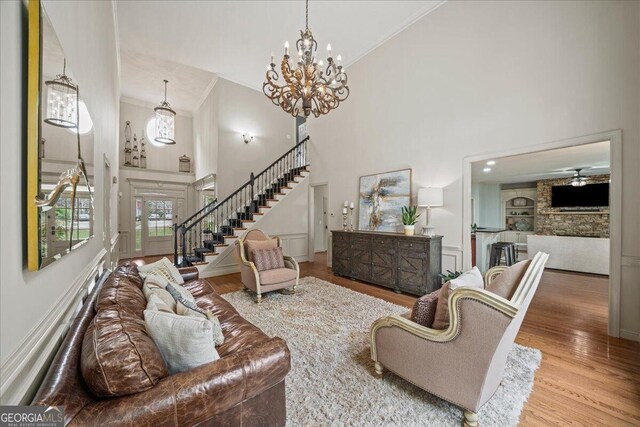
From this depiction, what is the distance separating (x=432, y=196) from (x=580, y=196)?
6418 millimetres

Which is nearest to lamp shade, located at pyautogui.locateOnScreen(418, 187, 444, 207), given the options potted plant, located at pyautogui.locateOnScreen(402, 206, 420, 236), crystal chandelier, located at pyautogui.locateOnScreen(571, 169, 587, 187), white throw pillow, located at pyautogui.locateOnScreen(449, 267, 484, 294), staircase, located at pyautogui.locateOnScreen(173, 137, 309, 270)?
potted plant, located at pyautogui.locateOnScreen(402, 206, 420, 236)

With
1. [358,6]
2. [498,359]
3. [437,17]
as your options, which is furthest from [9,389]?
[437,17]

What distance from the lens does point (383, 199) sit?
194 inches

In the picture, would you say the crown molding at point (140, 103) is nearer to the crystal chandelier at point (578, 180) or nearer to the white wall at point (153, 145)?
the white wall at point (153, 145)

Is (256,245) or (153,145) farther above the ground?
(153,145)

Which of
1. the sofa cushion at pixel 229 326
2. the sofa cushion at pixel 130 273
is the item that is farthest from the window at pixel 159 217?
the sofa cushion at pixel 229 326

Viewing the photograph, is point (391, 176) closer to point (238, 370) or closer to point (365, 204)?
point (365, 204)

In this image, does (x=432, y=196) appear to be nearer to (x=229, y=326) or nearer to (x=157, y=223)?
(x=229, y=326)

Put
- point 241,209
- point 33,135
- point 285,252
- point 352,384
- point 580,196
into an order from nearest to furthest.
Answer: point 33,135
point 352,384
point 285,252
point 241,209
point 580,196

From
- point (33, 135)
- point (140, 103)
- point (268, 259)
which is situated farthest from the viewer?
point (140, 103)

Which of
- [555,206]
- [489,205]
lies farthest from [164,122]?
[555,206]

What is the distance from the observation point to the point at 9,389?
0.75 m

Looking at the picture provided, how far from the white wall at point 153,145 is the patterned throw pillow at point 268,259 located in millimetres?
6086

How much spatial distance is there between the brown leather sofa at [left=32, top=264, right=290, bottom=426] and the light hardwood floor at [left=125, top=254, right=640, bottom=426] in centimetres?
171
